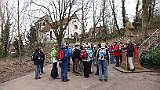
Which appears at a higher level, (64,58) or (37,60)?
(64,58)

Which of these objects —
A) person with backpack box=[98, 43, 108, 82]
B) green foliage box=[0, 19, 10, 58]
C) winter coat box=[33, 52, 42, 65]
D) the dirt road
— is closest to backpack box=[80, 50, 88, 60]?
the dirt road

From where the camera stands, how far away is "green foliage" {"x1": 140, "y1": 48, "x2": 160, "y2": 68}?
14328 mm

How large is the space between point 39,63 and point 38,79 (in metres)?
0.81

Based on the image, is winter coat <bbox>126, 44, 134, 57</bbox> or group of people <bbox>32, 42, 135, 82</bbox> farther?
winter coat <bbox>126, 44, 134, 57</bbox>

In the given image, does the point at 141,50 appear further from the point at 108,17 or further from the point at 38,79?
the point at 108,17

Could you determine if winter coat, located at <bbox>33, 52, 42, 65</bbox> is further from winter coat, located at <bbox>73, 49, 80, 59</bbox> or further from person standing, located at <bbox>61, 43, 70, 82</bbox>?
winter coat, located at <bbox>73, 49, 80, 59</bbox>

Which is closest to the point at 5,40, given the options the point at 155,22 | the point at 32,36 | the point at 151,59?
the point at 32,36

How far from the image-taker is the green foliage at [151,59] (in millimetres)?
14328

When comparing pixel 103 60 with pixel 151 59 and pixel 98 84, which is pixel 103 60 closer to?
pixel 98 84

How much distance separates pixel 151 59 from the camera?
581 inches

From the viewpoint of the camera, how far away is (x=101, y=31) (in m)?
51.3

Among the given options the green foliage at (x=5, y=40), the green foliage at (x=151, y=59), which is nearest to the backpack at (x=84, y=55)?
the green foliage at (x=151, y=59)

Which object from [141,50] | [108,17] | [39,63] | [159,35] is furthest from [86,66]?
[108,17]

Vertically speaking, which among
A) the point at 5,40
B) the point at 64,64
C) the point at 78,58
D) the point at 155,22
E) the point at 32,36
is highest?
the point at 155,22
